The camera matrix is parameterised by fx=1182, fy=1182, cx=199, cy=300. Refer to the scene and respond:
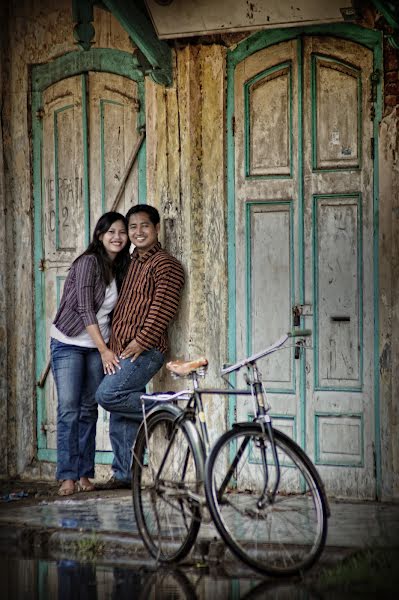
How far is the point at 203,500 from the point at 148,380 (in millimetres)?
2324

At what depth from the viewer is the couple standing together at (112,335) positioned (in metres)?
8.78

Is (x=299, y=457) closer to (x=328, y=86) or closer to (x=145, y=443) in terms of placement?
(x=145, y=443)

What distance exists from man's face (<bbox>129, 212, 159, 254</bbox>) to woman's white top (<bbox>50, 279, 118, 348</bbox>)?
0.46 meters

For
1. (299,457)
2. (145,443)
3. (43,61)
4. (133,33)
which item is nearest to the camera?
(299,457)

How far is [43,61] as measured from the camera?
9.96m

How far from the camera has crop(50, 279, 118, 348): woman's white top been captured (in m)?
9.09

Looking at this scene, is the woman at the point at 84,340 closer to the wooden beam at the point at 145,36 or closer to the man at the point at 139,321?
the man at the point at 139,321

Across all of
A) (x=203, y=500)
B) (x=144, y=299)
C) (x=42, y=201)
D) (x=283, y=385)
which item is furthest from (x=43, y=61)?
(x=203, y=500)

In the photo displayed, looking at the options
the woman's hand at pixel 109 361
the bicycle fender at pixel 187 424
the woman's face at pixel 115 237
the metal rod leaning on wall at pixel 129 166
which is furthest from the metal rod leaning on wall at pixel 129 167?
the bicycle fender at pixel 187 424

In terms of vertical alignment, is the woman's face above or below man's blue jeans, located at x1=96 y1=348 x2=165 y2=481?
above

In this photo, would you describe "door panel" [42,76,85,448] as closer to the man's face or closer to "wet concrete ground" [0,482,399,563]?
the man's face

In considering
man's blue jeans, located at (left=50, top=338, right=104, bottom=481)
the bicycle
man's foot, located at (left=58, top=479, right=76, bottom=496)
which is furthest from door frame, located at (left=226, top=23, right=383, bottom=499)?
the bicycle

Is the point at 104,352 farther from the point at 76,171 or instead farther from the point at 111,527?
the point at 76,171

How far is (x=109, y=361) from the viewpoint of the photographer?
8.83 metres
